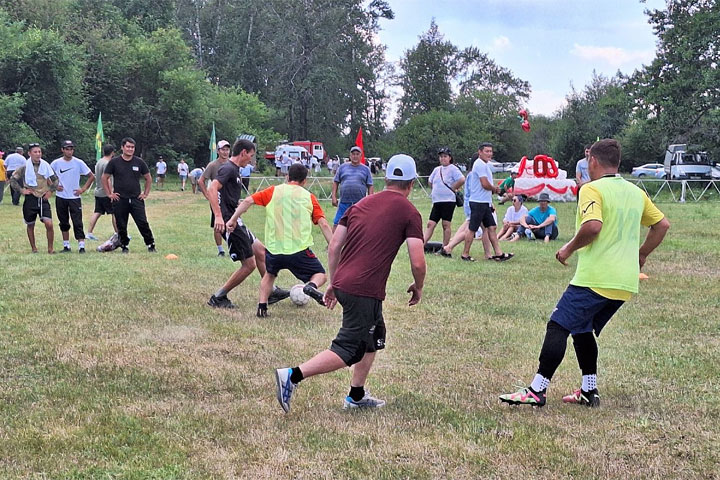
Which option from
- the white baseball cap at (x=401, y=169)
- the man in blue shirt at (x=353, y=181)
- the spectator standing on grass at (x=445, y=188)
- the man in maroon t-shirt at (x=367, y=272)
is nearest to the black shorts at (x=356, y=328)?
the man in maroon t-shirt at (x=367, y=272)

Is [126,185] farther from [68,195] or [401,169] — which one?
[401,169]

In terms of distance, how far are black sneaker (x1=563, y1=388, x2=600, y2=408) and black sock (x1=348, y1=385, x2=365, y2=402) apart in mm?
1371

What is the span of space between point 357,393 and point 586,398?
1.50m

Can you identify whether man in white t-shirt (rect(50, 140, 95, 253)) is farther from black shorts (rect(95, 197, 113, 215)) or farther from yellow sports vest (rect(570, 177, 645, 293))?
yellow sports vest (rect(570, 177, 645, 293))

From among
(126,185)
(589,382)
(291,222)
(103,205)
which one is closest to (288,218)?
(291,222)

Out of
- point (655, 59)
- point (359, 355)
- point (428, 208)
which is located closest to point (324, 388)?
point (359, 355)

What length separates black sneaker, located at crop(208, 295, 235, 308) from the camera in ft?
25.5

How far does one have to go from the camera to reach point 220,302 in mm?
7777

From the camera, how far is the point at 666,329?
6.82 m

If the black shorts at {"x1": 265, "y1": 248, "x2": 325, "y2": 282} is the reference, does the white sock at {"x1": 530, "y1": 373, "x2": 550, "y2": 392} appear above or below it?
below

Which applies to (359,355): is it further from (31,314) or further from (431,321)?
(31,314)

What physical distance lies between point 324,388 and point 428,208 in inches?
780

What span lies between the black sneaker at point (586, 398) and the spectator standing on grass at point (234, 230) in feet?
12.7

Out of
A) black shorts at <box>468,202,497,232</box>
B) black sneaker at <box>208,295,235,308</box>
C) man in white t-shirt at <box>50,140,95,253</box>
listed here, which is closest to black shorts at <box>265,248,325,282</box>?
black sneaker at <box>208,295,235,308</box>
